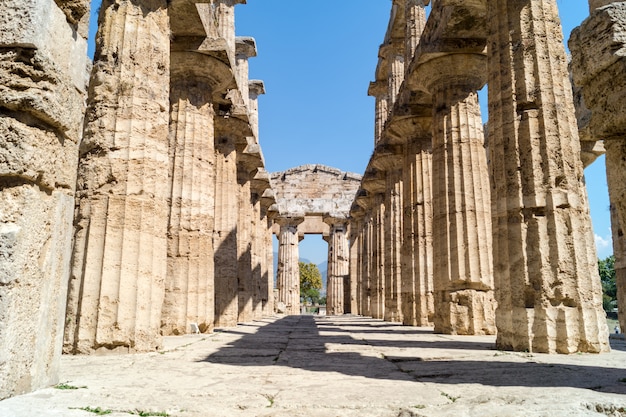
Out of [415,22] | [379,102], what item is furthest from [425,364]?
[379,102]

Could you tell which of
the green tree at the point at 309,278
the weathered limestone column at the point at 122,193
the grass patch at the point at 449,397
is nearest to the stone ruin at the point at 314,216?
the green tree at the point at 309,278

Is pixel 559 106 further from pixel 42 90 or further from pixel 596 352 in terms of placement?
pixel 42 90

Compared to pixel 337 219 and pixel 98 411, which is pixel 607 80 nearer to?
pixel 98 411

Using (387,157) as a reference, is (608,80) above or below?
below

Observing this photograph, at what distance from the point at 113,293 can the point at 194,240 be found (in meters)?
4.27

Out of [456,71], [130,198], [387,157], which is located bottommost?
[130,198]

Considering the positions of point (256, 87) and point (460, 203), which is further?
point (256, 87)

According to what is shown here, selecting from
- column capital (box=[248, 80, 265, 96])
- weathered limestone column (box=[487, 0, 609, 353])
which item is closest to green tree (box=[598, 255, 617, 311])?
column capital (box=[248, 80, 265, 96])

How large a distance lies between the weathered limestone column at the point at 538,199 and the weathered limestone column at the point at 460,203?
10.1ft

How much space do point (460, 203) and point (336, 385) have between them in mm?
7493

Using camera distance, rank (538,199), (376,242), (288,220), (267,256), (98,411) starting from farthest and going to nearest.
Answer: (288,220)
(267,256)
(376,242)
(538,199)
(98,411)

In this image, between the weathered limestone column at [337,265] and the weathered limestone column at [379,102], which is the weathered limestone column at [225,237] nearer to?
the weathered limestone column at [379,102]

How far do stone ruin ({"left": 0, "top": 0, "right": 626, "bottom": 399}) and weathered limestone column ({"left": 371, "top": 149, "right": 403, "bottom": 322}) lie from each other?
1215mm

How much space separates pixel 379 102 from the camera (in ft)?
72.6
